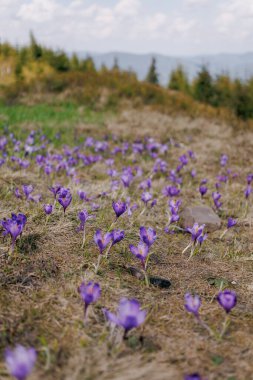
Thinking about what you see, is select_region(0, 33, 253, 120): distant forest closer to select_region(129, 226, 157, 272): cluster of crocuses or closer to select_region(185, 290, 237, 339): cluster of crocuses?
select_region(129, 226, 157, 272): cluster of crocuses

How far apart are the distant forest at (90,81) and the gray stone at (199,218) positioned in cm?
997

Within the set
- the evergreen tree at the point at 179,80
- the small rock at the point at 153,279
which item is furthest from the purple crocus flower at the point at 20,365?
the evergreen tree at the point at 179,80

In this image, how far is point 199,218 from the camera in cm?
415

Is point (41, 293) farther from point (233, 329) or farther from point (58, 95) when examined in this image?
point (58, 95)

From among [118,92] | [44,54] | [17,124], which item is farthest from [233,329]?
[44,54]

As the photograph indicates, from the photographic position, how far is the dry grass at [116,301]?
1.79 metres

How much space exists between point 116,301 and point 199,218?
6.55 feet

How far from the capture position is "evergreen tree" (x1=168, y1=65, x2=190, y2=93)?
36.2 meters

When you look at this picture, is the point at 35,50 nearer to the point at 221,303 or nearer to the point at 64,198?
the point at 64,198

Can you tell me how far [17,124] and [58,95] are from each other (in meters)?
6.45

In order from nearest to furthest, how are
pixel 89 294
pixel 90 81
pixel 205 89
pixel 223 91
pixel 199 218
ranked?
pixel 89 294, pixel 199 218, pixel 90 81, pixel 205 89, pixel 223 91

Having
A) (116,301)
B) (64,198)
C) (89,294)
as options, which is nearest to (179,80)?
(64,198)

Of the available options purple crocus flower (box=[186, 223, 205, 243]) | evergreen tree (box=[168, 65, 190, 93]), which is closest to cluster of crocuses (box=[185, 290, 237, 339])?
purple crocus flower (box=[186, 223, 205, 243])

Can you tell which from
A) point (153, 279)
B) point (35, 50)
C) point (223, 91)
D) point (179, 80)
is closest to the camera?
point (153, 279)
